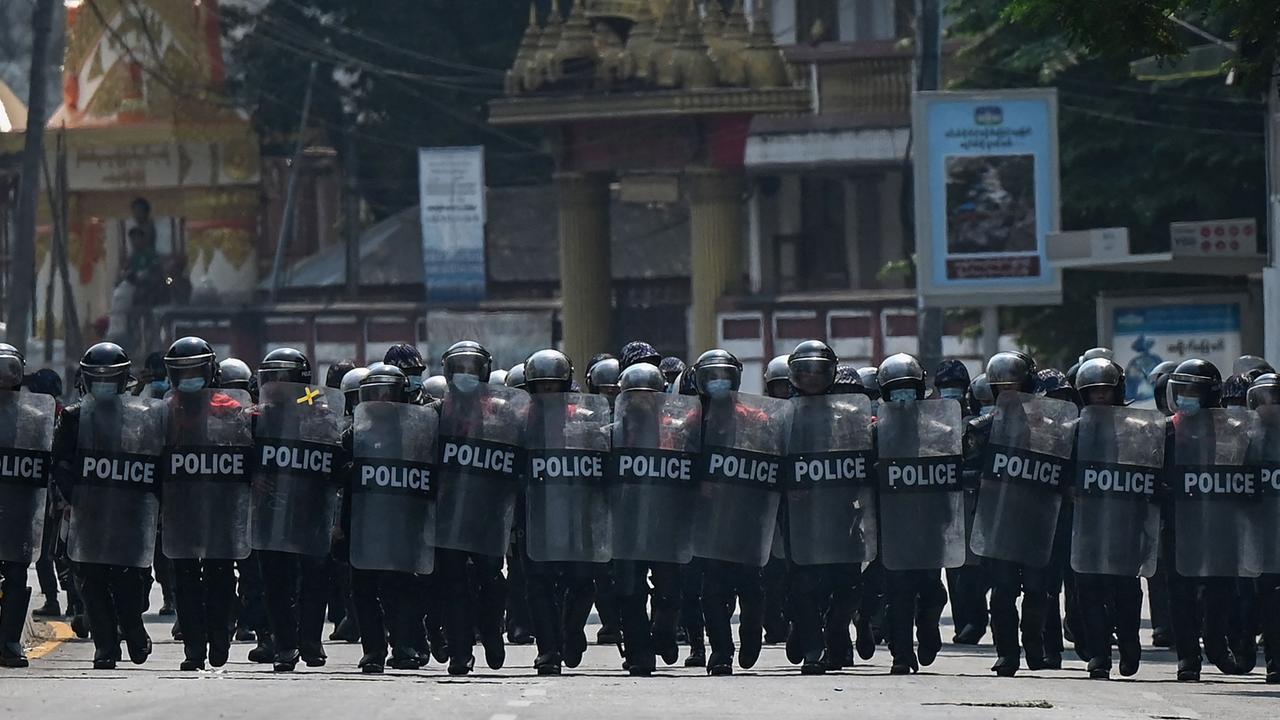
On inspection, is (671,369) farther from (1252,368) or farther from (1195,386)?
(1195,386)

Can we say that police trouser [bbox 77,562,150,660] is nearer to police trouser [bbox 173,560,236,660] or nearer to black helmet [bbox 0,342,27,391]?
police trouser [bbox 173,560,236,660]

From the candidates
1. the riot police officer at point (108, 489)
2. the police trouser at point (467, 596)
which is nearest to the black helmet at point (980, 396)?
the police trouser at point (467, 596)

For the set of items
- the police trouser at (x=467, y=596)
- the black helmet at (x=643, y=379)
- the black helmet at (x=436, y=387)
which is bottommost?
the police trouser at (x=467, y=596)

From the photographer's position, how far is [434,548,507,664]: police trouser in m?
14.5

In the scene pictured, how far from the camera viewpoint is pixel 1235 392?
1572cm

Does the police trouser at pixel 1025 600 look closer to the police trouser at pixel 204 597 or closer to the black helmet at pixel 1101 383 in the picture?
the black helmet at pixel 1101 383

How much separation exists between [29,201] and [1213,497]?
46.7 feet

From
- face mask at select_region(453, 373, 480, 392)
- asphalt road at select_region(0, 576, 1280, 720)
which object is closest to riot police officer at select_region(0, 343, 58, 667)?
asphalt road at select_region(0, 576, 1280, 720)

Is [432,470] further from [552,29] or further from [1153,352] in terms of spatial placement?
[552,29]

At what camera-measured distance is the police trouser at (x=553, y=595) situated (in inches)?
577

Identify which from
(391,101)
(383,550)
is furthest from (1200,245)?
(391,101)

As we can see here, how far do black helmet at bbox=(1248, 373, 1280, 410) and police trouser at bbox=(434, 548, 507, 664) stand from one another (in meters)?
3.85

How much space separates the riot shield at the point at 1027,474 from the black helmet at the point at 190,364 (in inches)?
154

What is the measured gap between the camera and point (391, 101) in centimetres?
4584
